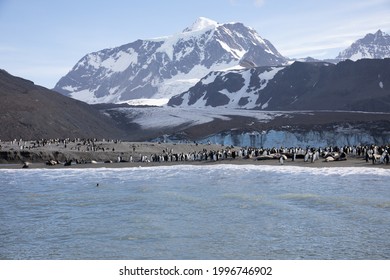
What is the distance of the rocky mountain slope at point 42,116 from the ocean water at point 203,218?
63615mm

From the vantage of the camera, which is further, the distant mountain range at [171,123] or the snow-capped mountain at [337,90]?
the snow-capped mountain at [337,90]

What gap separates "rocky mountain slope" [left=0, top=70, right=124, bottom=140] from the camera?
10069 centimetres

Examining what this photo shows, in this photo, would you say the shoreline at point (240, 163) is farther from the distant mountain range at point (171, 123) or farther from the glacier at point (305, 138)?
the distant mountain range at point (171, 123)

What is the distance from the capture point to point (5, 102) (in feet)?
366

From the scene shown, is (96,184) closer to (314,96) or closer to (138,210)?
(138,210)

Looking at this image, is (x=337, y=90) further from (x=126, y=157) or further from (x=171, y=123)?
→ (x=126, y=157)

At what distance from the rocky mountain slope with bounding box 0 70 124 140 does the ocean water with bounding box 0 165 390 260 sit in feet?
209

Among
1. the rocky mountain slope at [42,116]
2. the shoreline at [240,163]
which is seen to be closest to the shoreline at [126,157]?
the shoreline at [240,163]

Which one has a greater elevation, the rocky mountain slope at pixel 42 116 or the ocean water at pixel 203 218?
the rocky mountain slope at pixel 42 116

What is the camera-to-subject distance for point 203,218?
2264 centimetres

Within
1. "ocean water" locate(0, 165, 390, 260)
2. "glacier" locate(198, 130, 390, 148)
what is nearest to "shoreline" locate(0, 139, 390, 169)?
"ocean water" locate(0, 165, 390, 260)

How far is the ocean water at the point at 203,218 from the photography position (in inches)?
675

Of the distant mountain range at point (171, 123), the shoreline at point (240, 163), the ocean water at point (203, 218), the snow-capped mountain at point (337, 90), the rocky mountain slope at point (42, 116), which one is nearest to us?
the ocean water at point (203, 218)
